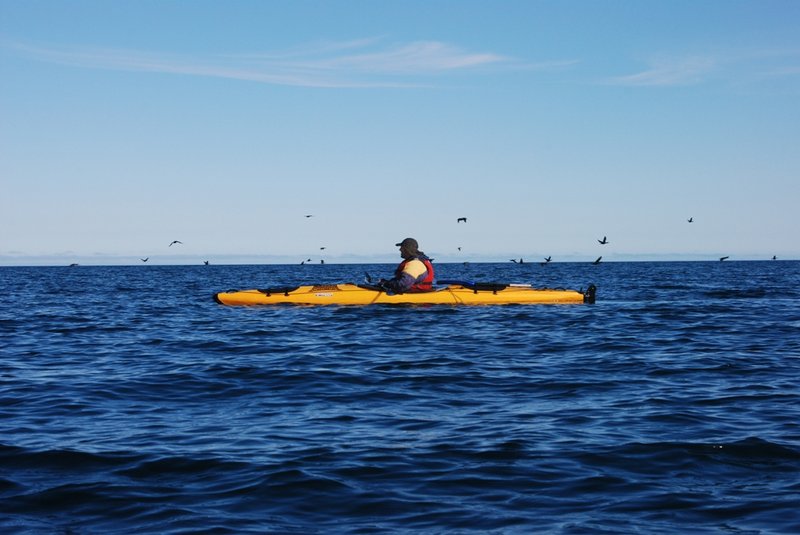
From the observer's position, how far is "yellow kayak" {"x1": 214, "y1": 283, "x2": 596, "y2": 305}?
22797mm

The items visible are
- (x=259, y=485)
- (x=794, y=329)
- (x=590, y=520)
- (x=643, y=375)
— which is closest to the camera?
(x=590, y=520)

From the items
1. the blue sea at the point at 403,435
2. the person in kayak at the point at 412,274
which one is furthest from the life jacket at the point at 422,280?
the blue sea at the point at 403,435

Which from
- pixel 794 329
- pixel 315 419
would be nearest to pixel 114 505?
pixel 315 419

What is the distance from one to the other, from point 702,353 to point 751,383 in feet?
10.7

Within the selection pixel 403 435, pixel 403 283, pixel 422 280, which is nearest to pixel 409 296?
pixel 403 283

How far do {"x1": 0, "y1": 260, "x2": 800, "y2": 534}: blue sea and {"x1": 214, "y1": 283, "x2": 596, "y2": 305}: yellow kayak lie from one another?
6.64 meters

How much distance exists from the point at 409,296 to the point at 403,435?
49.3 ft

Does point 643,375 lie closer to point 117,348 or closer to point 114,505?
point 114,505

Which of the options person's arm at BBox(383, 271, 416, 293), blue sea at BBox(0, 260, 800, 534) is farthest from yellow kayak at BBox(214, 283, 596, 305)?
blue sea at BBox(0, 260, 800, 534)

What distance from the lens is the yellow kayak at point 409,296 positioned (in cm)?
2280

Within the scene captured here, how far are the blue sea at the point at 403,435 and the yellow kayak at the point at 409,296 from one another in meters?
6.64

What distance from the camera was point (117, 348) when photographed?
49.8 ft

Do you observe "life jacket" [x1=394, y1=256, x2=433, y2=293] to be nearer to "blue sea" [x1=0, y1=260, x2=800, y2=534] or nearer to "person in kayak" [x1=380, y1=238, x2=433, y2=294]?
"person in kayak" [x1=380, y1=238, x2=433, y2=294]

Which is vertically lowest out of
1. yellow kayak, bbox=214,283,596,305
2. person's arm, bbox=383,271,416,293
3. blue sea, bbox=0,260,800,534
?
blue sea, bbox=0,260,800,534
